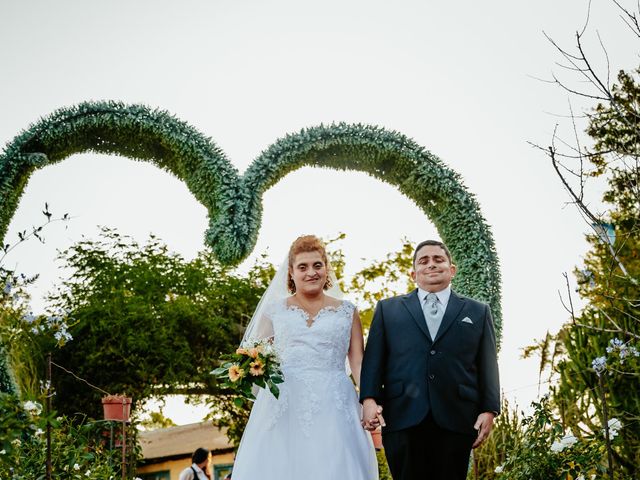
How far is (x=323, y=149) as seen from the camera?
6.37m

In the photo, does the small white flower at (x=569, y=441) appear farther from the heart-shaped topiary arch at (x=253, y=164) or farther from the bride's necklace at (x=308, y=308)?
the bride's necklace at (x=308, y=308)

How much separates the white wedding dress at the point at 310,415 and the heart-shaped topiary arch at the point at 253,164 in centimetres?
152

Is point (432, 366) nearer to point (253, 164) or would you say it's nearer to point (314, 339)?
point (314, 339)

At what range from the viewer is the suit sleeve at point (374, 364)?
13.0 feet

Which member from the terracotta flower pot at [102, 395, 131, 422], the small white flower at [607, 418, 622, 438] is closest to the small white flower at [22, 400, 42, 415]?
the small white flower at [607, 418, 622, 438]

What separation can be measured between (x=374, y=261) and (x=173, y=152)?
22.7ft

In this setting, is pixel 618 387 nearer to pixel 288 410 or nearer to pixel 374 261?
pixel 288 410

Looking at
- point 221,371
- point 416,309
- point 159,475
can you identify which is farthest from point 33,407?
point 159,475

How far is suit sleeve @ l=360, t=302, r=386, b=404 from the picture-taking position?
3977 millimetres

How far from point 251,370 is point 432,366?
3.41 feet

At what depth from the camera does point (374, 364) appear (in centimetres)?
402

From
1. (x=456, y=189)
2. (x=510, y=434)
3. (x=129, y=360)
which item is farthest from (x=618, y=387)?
(x=129, y=360)

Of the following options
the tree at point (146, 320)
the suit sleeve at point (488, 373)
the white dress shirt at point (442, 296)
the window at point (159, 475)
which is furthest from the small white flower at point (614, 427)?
the window at point (159, 475)

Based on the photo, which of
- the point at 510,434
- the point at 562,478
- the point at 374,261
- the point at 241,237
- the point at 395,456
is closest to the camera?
the point at 395,456
